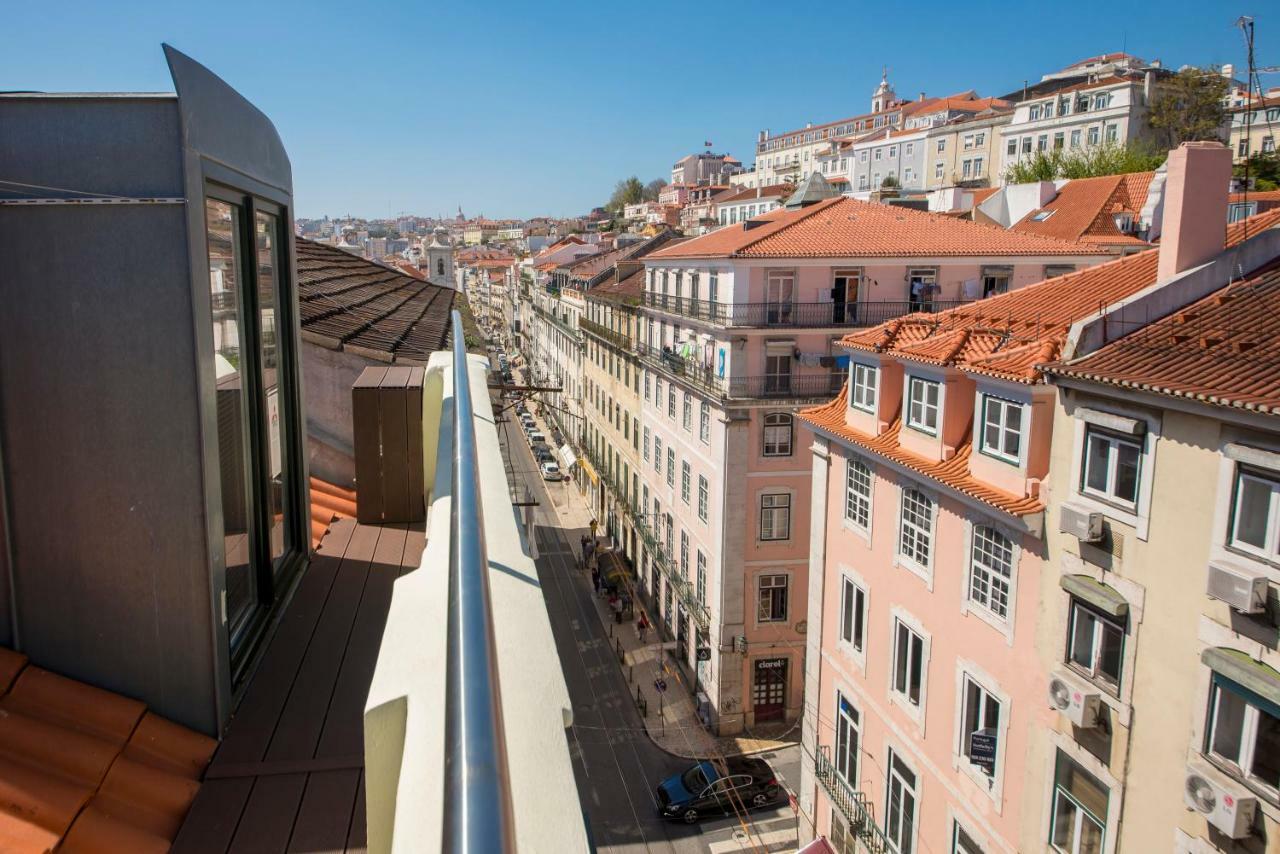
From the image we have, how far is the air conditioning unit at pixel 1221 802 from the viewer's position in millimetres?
8070

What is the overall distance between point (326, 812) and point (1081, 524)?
930cm

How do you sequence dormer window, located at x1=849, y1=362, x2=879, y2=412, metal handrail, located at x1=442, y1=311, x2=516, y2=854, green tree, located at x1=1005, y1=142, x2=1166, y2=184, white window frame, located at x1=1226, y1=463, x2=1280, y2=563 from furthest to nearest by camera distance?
green tree, located at x1=1005, y1=142, x2=1166, y2=184
dormer window, located at x1=849, y1=362, x2=879, y2=412
white window frame, located at x1=1226, y1=463, x2=1280, y2=563
metal handrail, located at x1=442, y1=311, x2=516, y2=854

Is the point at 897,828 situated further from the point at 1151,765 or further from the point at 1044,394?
the point at 1044,394

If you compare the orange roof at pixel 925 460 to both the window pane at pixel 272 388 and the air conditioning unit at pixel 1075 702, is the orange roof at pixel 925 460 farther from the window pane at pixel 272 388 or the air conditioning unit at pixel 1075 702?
the window pane at pixel 272 388

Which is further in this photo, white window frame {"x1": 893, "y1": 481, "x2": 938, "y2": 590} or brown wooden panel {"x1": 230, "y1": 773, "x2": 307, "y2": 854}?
white window frame {"x1": 893, "y1": 481, "x2": 938, "y2": 590}

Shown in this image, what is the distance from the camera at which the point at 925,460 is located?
13078 millimetres

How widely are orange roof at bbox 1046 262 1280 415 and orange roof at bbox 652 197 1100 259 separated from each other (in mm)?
13602

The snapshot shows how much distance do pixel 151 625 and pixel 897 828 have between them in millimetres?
13491

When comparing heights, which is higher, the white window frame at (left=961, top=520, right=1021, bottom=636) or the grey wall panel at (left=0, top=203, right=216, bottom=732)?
the grey wall panel at (left=0, top=203, right=216, bottom=732)

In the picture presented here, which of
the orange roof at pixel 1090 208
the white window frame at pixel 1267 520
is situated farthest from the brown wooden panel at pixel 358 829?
the orange roof at pixel 1090 208

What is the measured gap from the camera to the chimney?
445 inches

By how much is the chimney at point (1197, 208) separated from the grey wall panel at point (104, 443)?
38.4 feet

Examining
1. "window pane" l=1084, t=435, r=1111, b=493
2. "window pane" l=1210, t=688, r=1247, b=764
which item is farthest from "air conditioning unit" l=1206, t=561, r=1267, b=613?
Result: "window pane" l=1084, t=435, r=1111, b=493

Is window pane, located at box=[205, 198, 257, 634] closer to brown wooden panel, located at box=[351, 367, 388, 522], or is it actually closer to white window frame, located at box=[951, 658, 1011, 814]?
brown wooden panel, located at box=[351, 367, 388, 522]
